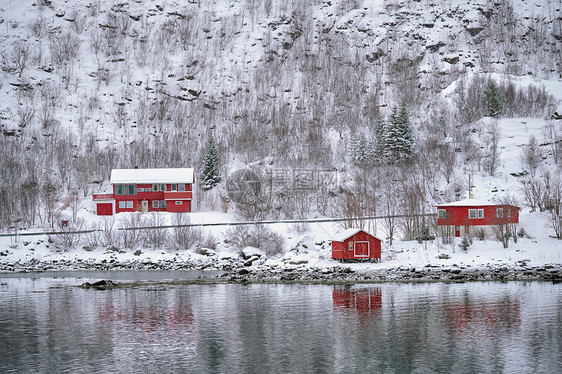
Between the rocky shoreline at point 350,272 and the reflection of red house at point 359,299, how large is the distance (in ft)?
12.3

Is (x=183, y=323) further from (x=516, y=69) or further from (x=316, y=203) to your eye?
(x=516, y=69)

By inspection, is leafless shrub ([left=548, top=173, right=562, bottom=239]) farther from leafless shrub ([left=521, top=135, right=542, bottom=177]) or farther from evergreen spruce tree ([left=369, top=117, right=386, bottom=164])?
evergreen spruce tree ([left=369, top=117, right=386, bottom=164])

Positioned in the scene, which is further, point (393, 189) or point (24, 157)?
point (24, 157)

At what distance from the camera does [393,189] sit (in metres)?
72.0

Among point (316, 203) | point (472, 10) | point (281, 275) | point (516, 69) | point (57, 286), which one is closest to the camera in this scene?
point (57, 286)

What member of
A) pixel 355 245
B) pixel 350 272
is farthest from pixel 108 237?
pixel 350 272

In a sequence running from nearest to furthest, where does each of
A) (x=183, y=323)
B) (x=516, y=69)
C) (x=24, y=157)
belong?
1. (x=183, y=323)
2. (x=24, y=157)
3. (x=516, y=69)

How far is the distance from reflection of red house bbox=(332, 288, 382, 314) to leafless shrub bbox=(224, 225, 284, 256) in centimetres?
1535

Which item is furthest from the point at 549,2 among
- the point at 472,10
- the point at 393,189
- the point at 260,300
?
the point at 260,300

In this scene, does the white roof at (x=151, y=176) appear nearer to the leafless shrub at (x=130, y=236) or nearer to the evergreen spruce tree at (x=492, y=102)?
the leafless shrub at (x=130, y=236)

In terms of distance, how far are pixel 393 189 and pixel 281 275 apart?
3402 cm

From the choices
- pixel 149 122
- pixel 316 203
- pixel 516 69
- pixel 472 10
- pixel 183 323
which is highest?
pixel 472 10

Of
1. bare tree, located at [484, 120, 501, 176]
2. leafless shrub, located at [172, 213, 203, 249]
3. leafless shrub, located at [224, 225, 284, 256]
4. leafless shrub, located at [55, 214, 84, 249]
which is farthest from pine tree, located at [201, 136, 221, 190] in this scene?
bare tree, located at [484, 120, 501, 176]

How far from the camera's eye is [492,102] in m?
85.7
